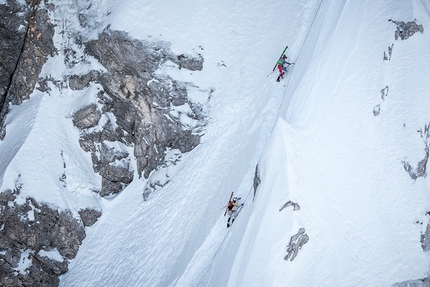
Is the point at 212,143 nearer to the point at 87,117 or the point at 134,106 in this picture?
the point at 134,106

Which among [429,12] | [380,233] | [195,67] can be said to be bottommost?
[380,233]

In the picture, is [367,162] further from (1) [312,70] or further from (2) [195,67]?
(2) [195,67]

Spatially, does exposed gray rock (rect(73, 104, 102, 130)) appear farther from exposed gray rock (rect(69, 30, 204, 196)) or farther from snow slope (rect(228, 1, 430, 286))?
snow slope (rect(228, 1, 430, 286))

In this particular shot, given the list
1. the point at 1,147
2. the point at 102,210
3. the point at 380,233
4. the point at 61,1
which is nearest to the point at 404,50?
the point at 380,233

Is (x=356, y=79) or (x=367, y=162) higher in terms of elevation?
(x=356, y=79)

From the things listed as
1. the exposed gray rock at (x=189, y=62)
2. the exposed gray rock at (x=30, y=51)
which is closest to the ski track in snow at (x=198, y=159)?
the exposed gray rock at (x=189, y=62)

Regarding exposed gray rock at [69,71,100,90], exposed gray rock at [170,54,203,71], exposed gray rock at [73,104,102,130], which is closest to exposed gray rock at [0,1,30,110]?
exposed gray rock at [69,71,100,90]
